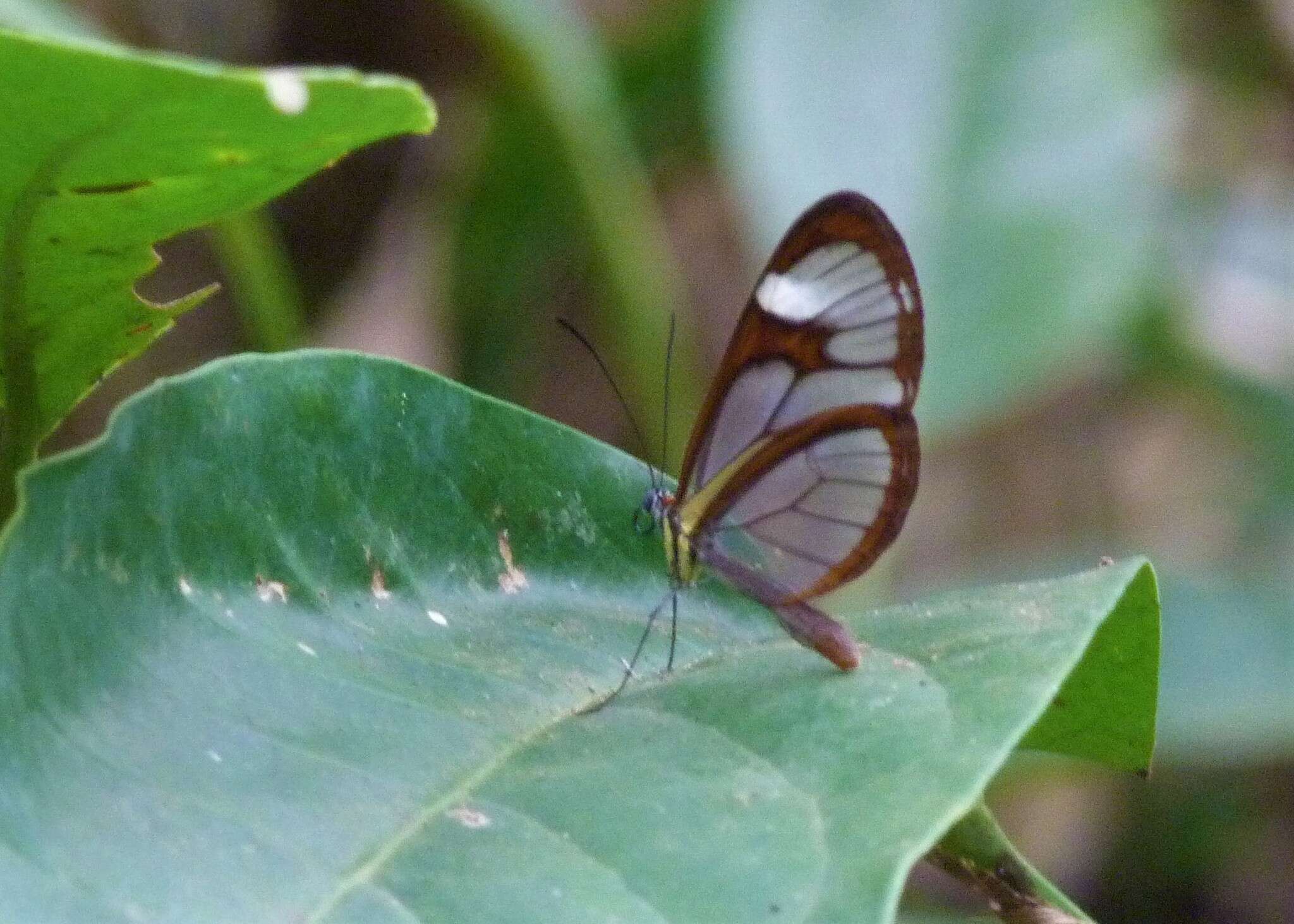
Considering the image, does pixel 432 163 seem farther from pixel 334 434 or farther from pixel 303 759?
pixel 303 759

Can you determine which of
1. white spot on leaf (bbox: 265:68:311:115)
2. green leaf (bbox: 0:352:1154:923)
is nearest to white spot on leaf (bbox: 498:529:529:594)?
green leaf (bbox: 0:352:1154:923)

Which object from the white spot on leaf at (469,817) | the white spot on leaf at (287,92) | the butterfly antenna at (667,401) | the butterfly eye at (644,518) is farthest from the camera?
the butterfly antenna at (667,401)

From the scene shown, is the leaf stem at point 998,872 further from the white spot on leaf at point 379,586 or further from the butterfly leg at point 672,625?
the white spot on leaf at point 379,586

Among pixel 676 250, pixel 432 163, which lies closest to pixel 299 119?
pixel 432 163

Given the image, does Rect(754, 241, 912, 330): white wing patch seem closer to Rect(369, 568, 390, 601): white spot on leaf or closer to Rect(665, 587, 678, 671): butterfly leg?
Rect(665, 587, 678, 671): butterfly leg

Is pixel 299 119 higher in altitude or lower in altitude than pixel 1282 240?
higher

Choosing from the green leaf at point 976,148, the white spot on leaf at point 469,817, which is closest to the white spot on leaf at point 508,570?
the white spot on leaf at point 469,817

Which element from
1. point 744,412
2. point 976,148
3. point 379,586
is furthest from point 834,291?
point 976,148
